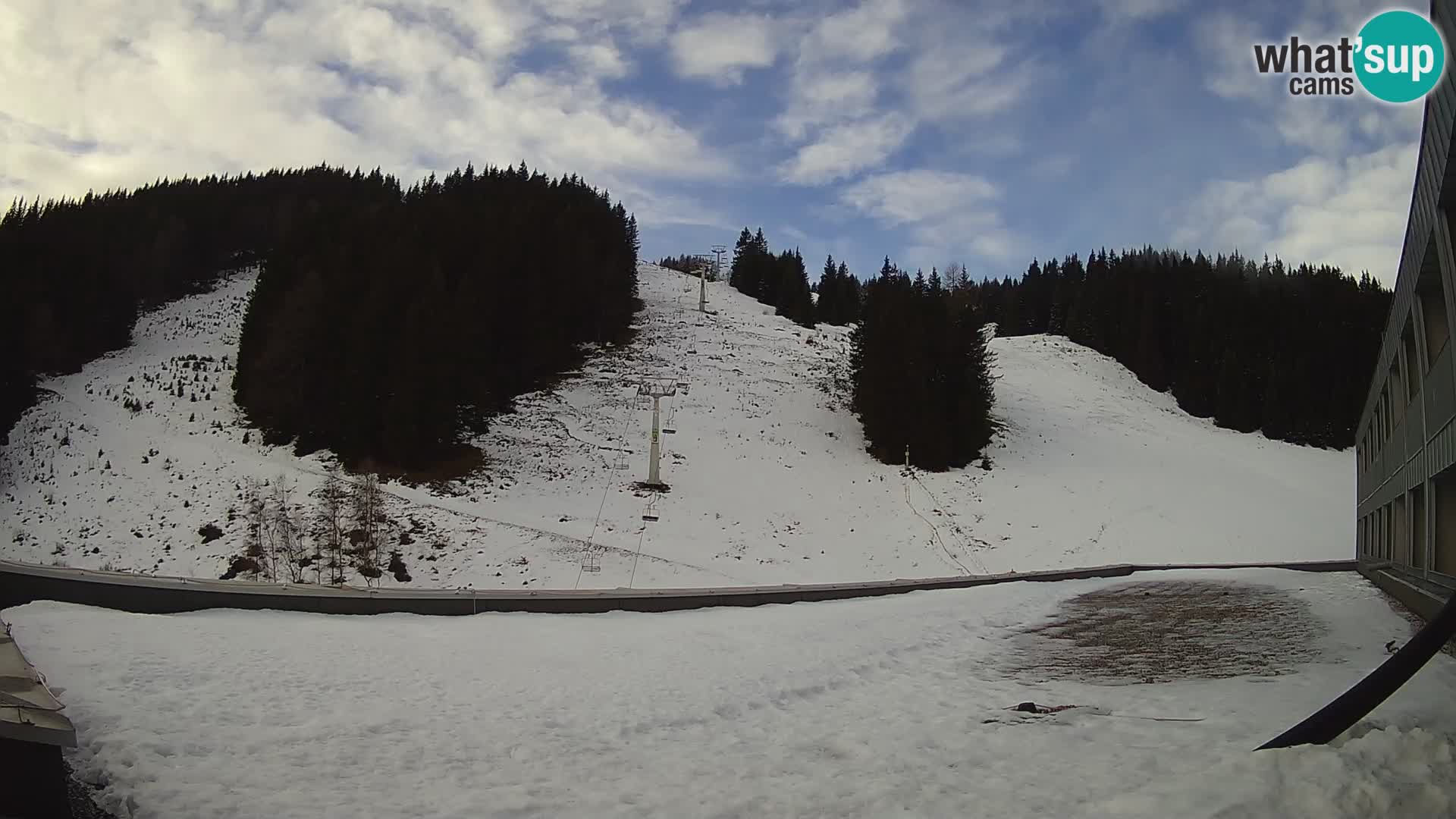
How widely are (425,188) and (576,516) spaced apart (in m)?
41.3

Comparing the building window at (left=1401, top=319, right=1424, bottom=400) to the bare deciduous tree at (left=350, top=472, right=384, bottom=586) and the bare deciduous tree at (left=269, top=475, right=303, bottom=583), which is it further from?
the bare deciduous tree at (left=269, top=475, right=303, bottom=583)

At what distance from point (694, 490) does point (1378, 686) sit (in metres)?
27.0

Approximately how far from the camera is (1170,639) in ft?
34.0

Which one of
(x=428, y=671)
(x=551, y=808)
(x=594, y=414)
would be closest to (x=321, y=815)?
(x=551, y=808)

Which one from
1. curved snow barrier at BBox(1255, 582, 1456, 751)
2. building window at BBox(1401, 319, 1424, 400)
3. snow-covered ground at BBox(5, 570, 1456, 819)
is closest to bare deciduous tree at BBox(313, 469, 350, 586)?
snow-covered ground at BBox(5, 570, 1456, 819)

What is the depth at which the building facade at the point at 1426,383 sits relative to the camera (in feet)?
26.4

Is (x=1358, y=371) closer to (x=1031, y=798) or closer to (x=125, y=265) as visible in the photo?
(x=1031, y=798)

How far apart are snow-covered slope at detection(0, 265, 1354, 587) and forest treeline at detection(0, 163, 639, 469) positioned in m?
2.01

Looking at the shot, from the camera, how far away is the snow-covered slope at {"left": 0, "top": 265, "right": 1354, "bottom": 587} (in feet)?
78.0

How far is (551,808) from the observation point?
5277 millimetres

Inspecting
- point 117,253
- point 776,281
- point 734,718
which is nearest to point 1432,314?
point 734,718

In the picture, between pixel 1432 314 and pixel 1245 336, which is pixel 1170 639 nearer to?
pixel 1432 314

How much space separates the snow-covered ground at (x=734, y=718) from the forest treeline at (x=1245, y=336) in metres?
47.7

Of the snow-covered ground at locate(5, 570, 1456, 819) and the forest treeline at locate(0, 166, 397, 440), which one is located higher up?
the forest treeline at locate(0, 166, 397, 440)
